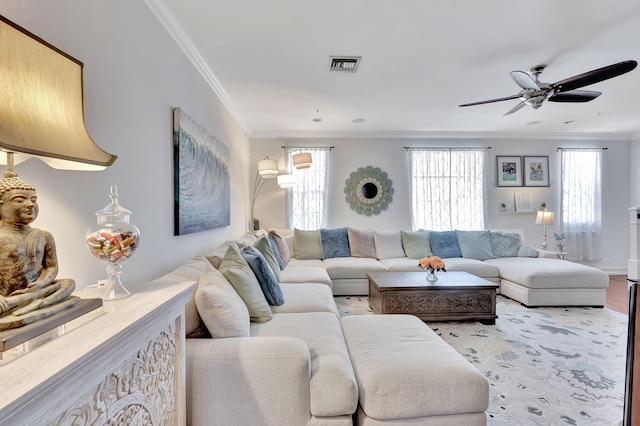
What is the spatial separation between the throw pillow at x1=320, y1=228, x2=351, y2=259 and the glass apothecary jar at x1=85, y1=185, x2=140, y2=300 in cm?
378

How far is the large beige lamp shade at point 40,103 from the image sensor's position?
667 mm

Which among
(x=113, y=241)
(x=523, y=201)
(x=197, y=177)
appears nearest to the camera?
(x=113, y=241)

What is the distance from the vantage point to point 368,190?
220 inches

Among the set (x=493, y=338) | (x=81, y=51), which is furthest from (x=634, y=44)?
(x=81, y=51)

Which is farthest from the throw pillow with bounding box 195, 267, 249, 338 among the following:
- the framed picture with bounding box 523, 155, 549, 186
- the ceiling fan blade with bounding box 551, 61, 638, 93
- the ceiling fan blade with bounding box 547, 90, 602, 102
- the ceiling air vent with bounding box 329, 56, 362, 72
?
the framed picture with bounding box 523, 155, 549, 186

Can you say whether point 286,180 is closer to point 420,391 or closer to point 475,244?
point 475,244

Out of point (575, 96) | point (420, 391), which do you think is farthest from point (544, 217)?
point (420, 391)

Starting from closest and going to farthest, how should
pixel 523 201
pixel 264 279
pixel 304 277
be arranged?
pixel 264 279 → pixel 304 277 → pixel 523 201

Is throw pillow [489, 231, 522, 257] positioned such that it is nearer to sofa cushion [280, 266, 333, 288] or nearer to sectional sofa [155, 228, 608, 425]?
sofa cushion [280, 266, 333, 288]

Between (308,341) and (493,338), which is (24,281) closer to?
(308,341)

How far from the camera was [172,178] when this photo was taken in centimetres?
217

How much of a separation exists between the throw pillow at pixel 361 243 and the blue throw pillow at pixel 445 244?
3.07ft

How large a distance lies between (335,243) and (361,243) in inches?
16.2

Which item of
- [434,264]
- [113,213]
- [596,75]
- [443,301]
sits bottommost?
[443,301]
